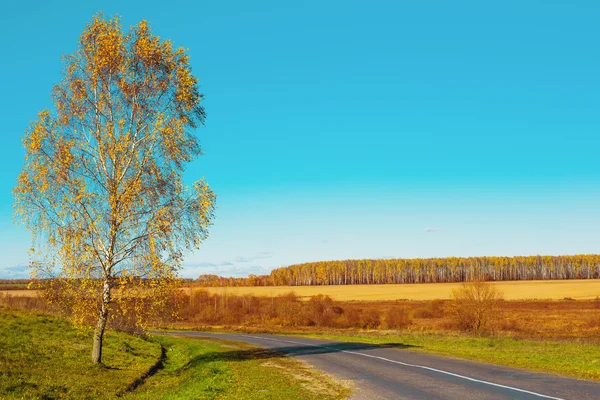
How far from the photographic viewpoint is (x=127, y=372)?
2511 cm

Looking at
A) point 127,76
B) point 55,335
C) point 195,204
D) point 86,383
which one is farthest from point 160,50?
point 55,335

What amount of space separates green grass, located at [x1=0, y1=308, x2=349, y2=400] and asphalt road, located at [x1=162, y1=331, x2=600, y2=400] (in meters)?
1.38

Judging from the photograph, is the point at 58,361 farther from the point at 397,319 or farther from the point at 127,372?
the point at 397,319

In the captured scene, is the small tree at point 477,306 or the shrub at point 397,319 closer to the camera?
the small tree at point 477,306

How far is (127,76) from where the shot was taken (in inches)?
1005

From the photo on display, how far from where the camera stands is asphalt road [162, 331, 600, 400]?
1503 centimetres

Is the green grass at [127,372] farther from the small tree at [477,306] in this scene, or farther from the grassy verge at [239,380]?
the small tree at [477,306]

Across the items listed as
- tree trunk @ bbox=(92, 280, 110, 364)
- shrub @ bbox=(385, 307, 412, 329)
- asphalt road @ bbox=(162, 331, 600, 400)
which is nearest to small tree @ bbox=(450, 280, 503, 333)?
shrub @ bbox=(385, 307, 412, 329)

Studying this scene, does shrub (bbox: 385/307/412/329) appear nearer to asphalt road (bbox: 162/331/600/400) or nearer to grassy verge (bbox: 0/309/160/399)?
grassy verge (bbox: 0/309/160/399)

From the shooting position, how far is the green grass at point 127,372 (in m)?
18.0

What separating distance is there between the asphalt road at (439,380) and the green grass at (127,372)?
4.53ft

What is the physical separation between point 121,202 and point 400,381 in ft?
47.6

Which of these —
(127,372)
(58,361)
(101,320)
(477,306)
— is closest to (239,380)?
(127,372)

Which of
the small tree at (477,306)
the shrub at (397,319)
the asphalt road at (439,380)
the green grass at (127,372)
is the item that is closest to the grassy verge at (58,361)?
the green grass at (127,372)
